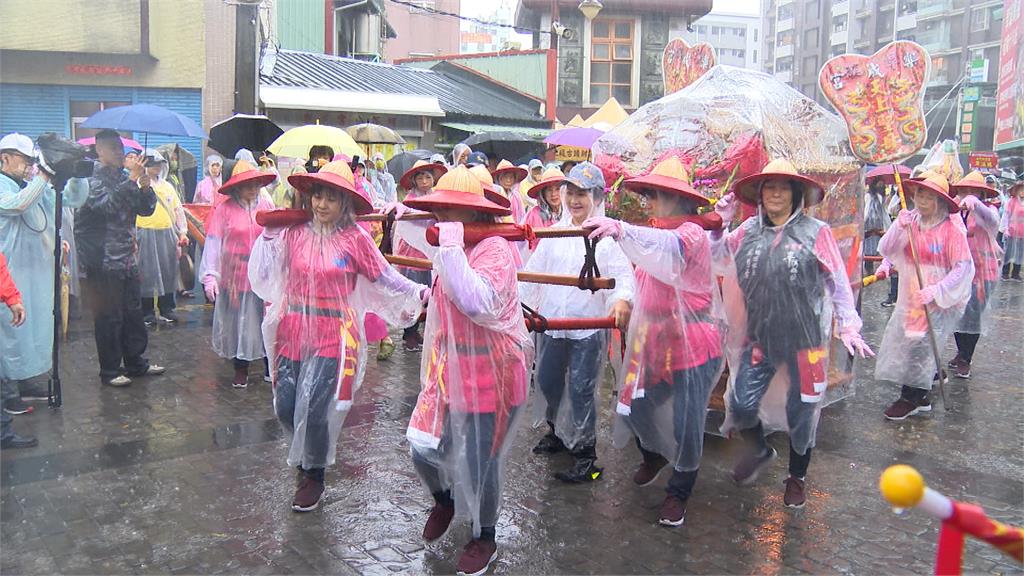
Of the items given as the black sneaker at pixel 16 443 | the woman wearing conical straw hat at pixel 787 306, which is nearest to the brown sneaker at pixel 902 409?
the woman wearing conical straw hat at pixel 787 306

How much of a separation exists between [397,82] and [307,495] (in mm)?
15825

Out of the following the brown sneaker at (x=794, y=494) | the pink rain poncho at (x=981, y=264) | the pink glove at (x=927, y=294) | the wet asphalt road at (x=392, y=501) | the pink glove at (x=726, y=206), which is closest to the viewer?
the wet asphalt road at (x=392, y=501)

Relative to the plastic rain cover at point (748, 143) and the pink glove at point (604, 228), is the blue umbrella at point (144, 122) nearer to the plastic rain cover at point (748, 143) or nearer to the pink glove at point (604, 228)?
the plastic rain cover at point (748, 143)

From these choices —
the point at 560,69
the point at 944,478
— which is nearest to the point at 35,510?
the point at 944,478

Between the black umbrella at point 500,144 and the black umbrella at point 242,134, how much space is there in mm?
3098

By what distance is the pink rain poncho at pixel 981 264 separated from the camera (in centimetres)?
730

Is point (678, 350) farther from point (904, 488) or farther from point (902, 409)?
point (902, 409)

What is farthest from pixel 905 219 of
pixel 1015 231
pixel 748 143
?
pixel 1015 231

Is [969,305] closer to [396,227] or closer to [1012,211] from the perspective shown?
[396,227]

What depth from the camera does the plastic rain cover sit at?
544 cm

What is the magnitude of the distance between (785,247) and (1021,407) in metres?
3.74

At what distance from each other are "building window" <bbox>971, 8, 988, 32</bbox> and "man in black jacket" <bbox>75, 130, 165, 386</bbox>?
49.0m

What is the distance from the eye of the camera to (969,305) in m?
7.29

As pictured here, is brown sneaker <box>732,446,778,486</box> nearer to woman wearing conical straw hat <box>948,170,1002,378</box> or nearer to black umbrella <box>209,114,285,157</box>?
woman wearing conical straw hat <box>948,170,1002,378</box>
